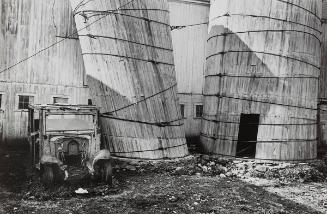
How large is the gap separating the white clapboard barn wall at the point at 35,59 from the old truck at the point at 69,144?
4.98m

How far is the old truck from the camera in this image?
9.24 meters

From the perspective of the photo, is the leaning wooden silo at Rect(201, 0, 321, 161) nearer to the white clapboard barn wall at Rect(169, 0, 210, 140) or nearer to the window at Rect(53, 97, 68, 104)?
the white clapboard barn wall at Rect(169, 0, 210, 140)

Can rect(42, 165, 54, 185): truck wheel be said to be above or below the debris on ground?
above

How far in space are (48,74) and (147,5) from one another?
6039 millimetres

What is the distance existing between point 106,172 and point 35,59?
8.42 metres

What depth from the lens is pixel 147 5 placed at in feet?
46.4

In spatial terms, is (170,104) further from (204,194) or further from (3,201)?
(3,201)

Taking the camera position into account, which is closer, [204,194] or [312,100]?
[204,194]

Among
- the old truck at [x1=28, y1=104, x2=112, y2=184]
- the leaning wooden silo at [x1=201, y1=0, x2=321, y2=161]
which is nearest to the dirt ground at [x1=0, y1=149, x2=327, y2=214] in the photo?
the old truck at [x1=28, y1=104, x2=112, y2=184]

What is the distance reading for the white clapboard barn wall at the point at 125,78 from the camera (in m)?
13.2

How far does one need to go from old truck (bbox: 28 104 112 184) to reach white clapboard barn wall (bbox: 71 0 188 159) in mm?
2832

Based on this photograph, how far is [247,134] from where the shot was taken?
51.8 ft

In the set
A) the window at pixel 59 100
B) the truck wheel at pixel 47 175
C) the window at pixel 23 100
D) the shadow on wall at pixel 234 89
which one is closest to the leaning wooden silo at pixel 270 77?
the shadow on wall at pixel 234 89

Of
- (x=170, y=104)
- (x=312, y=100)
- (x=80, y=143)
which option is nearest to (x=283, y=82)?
(x=312, y=100)
